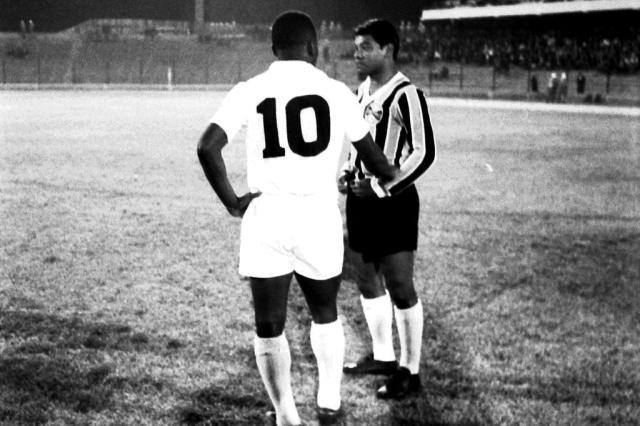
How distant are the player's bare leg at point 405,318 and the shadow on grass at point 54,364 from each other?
1.60 m

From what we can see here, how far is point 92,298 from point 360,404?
118 inches

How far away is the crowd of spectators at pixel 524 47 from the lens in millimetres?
40750

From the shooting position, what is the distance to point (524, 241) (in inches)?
329

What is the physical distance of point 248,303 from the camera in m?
6.02

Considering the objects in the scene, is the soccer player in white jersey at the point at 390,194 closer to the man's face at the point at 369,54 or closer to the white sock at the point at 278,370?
the man's face at the point at 369,54

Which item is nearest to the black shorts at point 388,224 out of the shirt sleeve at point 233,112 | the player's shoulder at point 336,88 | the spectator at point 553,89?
the player's shoulder at point 336,88

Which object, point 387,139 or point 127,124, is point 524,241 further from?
point 127,124

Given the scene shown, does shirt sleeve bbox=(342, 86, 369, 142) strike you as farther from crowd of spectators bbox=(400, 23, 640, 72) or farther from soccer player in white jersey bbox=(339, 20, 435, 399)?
crowd of spectators bbox=(400, 23, 640, 72)

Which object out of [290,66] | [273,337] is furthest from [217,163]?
[273,337]

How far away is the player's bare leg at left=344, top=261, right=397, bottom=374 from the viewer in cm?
438

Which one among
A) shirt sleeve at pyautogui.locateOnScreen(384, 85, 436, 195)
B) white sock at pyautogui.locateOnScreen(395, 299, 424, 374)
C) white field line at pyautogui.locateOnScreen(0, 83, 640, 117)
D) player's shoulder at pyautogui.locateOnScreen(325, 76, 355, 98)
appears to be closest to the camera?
player's shoulder at pyautogui.locateOnScreen(325, 76, 355, 98)

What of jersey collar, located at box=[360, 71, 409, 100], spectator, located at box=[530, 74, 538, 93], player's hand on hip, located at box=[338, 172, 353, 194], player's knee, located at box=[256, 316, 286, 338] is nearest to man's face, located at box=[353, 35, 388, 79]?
jersey collar, located at box=[360, 71, 409, 100]

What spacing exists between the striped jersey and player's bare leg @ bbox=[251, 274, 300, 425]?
2.99 feet

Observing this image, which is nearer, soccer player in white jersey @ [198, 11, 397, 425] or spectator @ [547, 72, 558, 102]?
soccer player in white jersey @ [198, 11, 397, 425]
